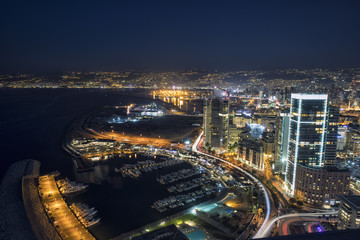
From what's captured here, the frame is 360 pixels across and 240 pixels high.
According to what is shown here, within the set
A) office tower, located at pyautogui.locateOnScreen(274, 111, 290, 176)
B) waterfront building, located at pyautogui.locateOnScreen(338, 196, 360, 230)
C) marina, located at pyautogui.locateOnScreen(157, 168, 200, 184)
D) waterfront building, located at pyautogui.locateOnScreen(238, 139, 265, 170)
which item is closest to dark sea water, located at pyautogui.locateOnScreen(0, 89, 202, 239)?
marina, located at pyautogui.locateOnScreen(157, 168, 200, 184)

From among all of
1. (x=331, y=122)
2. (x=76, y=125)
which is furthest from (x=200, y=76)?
(x=331, y=122)

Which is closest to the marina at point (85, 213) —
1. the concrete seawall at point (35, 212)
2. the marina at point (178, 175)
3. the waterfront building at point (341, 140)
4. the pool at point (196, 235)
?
the concrete seawall at point (35, 212)

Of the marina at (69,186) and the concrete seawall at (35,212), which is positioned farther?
the marina at (69,186)

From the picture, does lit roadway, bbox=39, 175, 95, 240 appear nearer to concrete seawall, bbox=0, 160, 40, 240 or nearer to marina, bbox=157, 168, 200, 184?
concrete seawall, bbox=0, 160, 40, 240

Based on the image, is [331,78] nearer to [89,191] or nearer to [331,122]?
[331,122]

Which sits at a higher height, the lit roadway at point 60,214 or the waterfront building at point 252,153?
the waterfront building at point 252,153

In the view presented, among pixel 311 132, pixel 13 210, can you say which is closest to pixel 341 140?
pixel 311 132

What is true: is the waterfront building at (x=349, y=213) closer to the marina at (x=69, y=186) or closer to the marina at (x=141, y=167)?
the marina at (x=141, y=167)
